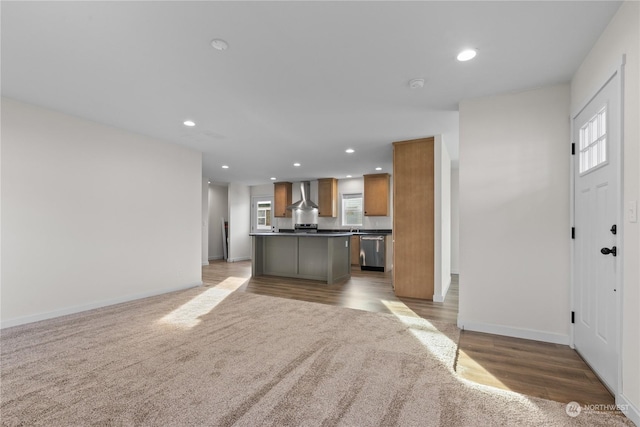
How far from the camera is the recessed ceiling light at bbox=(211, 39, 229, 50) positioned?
6.88 ft

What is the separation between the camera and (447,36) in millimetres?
2057

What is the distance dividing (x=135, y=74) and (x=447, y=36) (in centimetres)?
260

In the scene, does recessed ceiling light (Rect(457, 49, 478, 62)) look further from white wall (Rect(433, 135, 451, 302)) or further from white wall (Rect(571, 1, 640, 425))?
white wall (Rect(433, 135, 451, 302))

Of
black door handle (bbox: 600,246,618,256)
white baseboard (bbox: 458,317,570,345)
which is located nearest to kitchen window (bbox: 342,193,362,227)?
white baseboard (bbox: 458,317,570,345)

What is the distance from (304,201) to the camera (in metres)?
8.48

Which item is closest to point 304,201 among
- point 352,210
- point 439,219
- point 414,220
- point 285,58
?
point 352,210

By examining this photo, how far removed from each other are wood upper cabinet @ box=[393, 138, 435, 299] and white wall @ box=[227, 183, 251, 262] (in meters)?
5.88

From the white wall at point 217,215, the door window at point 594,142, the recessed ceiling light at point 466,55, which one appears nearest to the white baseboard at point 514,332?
the door window at point 594,142

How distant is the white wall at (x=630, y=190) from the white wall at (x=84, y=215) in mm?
5154

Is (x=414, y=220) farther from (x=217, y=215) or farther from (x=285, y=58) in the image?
(x=217, y=215)

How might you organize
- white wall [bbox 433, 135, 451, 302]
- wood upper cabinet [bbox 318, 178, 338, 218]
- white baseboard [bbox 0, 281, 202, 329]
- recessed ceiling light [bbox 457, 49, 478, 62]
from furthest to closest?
wood upper cabinet [bbox 318, 178, 338, 218], white wall [bbox 433, 135, 451, 302], white baseboard [bbox 0, 281, 202, 329], recessed ceiling light [bbox 457, 49, 478, 62]

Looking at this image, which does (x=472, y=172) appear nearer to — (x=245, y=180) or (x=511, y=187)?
(x=511, y=187)

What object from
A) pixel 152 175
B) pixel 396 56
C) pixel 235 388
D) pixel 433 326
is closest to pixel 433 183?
pixel 433 326

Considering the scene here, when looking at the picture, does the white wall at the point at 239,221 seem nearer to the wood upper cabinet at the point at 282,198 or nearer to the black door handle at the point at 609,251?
the wood upper cabinet at the point at 282,198
